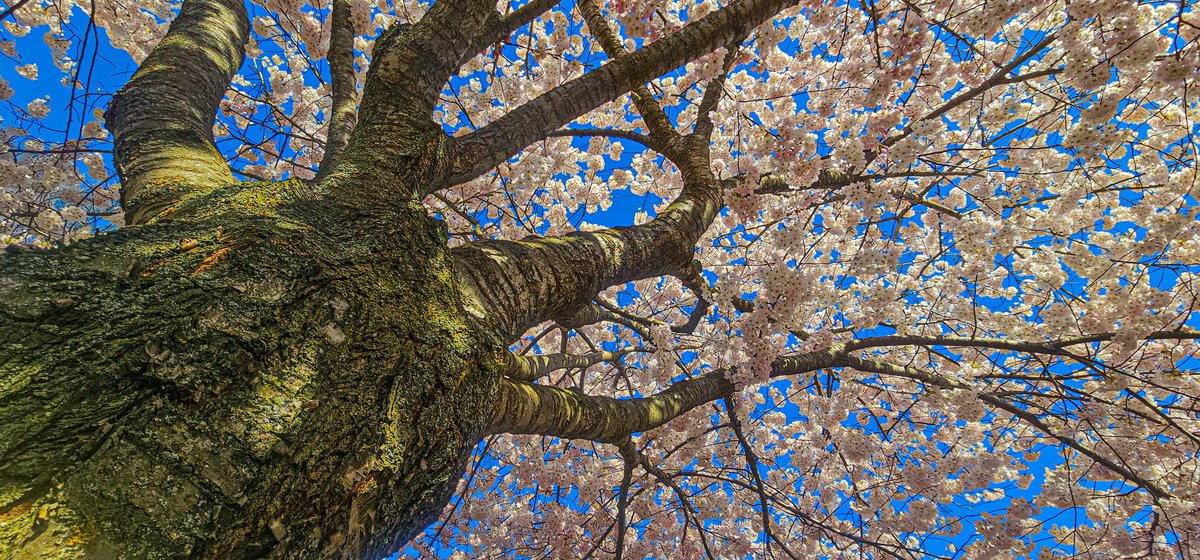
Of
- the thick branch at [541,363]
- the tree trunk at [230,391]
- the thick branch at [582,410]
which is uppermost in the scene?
the thick branch at [541,363]

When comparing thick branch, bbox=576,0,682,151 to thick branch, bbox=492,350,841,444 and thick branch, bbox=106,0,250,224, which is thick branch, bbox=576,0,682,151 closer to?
thick branch, bbox=492,350,841,444

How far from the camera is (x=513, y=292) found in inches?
52.0

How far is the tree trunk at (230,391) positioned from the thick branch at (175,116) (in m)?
0.50

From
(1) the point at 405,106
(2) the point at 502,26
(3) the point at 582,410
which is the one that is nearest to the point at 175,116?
(1) the point at 405,106

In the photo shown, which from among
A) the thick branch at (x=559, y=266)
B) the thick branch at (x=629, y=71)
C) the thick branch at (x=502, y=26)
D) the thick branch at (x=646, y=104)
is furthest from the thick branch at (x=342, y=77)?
the thick branch at (x=646, y=104)

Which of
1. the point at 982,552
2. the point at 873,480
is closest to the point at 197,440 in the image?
the point at 982,552

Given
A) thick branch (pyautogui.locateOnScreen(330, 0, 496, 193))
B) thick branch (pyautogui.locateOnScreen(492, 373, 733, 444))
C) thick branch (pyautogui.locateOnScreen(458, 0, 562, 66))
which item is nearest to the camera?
thick branch (pyautogui.locateOnScreen(330, 0, 496, 193))

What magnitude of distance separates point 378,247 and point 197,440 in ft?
1.62

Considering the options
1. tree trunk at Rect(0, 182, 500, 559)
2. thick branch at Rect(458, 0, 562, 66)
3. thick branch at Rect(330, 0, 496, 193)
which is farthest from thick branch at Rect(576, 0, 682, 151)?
tree trunk at Rect(0, 182, 500, 559)

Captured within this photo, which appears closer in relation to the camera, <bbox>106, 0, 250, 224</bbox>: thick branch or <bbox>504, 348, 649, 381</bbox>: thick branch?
<bbox>106, 0, 250, 224</bbox>: thick branch

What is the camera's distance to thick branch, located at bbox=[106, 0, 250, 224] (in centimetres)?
131

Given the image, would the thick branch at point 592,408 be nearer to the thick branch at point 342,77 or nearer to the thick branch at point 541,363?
the thick branch at point 541,363

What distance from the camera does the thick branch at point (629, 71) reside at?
1.91 meters

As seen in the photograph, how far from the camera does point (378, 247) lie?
1.00 metres
